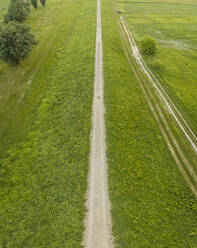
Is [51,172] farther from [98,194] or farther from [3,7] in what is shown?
[3,7]

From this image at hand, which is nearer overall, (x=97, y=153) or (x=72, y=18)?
(x=97, y=153)

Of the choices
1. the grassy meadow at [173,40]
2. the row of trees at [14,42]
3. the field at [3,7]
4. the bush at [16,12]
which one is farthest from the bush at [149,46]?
the field at [3,7]

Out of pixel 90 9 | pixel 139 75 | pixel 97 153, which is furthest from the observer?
pixel 90 9

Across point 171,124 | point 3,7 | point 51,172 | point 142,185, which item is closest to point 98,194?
point 142,185

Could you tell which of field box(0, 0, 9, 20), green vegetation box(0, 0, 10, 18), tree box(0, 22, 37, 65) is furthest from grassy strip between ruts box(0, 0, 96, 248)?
field box(0, 0, 9, 20)

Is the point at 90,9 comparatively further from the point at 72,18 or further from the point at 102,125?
the point at 102,125

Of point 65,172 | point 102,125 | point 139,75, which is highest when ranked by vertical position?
point 139,75

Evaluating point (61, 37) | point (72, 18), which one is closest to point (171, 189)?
point (61, 37)

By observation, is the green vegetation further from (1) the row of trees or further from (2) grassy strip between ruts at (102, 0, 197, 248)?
(2) grassy strip between ruts at (102, 0, 197, 248)
